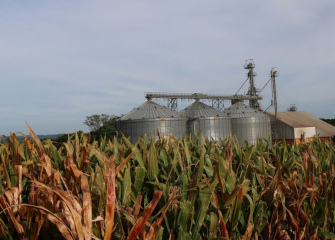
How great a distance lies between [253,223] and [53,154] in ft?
5.92

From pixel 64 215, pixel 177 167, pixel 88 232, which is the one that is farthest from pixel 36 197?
pixel 177 167

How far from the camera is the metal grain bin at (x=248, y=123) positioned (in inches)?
1436

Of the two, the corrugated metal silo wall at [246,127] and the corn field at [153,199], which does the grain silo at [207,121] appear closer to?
the corrugated metal silo wall at [246,127]

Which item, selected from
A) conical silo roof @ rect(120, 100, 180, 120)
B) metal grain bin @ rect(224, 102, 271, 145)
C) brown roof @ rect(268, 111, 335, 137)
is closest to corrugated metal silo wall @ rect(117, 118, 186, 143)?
conical silo roof @ rect(120, 100, 180, 120)

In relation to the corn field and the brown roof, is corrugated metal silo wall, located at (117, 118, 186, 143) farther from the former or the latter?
the corn field

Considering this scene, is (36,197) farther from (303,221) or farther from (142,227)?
(303,221)

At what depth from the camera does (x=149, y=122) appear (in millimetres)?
30859

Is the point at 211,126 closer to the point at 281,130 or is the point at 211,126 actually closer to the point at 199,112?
the point at 199,112

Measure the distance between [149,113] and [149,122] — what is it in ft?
4.60

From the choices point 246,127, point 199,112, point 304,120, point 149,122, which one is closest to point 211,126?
point 199,112

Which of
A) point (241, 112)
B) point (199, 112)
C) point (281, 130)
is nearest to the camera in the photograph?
point (199, 112)

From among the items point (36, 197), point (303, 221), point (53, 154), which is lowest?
point (303, 221)

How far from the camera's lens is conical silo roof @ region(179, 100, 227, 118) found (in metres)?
34.0

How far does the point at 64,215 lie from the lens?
1.91 metres
